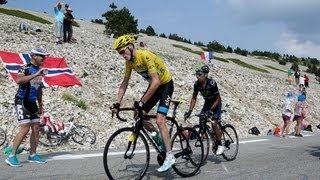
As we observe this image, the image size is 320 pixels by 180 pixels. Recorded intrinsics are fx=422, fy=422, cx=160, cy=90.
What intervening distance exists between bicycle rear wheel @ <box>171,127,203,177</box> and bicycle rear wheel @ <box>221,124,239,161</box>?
1906 mm

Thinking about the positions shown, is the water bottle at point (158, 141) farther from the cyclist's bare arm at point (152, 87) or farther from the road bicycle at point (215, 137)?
the road bicycle at point (215, 137)

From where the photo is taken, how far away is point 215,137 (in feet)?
33.2

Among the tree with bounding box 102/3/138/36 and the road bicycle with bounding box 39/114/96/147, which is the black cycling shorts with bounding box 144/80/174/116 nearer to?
the road bicycle with bounding box 39/114/96/147

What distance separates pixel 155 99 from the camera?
775 cm

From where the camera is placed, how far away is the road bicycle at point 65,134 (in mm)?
12266

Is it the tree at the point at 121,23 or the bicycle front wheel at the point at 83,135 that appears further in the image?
the tree at the point at 121,23

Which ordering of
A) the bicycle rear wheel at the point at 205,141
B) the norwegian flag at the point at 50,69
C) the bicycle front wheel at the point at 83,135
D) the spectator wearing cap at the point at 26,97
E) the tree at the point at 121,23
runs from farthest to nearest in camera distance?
the tree at the point at 121,23
the norwegian flag at the point at 50,69
the bicycle front wheel at the point at 83,135
the bicycle rear wheel at the point at 205,141
the spectator wearing cap at the point at 26,97

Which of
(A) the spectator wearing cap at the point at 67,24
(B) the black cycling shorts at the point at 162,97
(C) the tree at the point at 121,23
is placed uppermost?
(C) the tree at the point at 121,23

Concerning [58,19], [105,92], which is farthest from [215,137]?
[58,19]

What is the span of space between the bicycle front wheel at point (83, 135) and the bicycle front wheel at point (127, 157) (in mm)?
5652

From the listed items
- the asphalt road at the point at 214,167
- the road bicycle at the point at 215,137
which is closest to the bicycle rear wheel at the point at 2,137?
the asphalt road at the point at 214,167

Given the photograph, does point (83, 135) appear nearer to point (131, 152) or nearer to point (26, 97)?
point (26, 97)

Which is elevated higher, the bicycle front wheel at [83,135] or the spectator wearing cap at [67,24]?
the spectator wearing cap at [67,24]

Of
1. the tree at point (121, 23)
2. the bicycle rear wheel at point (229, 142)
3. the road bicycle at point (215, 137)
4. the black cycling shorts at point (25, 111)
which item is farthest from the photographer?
the tree at point (121, 23)
